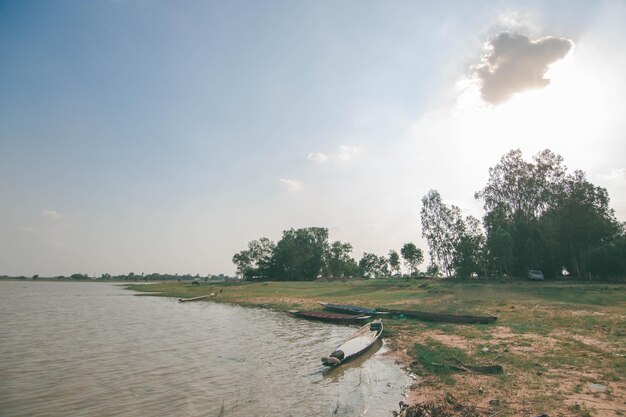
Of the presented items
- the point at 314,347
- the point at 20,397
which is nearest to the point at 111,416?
the point at 20,397

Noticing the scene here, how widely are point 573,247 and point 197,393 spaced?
67317 millimetres

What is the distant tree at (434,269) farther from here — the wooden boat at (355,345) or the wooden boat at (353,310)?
the wooden boat at (355,345)

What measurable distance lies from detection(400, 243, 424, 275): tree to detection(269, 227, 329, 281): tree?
30430 mm

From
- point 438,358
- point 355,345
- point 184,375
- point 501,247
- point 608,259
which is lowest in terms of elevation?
point 184,375

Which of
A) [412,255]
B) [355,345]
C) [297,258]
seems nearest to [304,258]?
[297,258]

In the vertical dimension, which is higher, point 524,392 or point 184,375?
point 524,392

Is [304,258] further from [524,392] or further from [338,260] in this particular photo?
[524,392]

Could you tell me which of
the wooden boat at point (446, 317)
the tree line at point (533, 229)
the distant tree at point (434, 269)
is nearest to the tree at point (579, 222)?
the tree line at point (533, 229)

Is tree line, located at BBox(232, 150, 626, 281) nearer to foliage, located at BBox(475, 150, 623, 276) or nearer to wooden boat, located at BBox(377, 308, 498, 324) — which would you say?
foliage, located at BBox(475, 150, 623, 276)

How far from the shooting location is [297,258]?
11775cm

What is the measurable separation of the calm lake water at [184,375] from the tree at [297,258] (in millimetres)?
92750

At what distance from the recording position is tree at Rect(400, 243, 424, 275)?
116 meters

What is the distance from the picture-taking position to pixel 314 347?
19.5 meters

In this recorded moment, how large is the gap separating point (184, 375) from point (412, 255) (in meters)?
111
